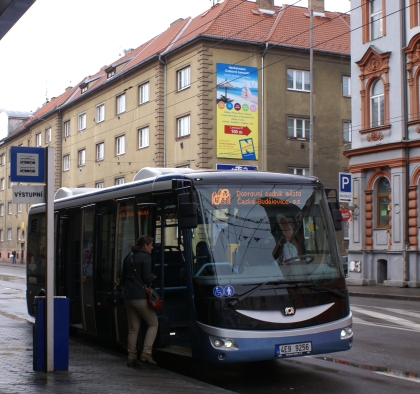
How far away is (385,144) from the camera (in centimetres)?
2817

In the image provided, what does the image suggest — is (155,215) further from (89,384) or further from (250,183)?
(89,384)

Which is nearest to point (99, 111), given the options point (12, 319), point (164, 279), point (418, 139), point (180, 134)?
point (180, 134)

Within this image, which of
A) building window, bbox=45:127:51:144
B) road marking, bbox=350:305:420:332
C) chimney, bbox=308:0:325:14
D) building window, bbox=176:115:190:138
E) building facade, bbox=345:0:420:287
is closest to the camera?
road marking, bbox=350:305:420:332

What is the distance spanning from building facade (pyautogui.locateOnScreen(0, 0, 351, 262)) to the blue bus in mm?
26792

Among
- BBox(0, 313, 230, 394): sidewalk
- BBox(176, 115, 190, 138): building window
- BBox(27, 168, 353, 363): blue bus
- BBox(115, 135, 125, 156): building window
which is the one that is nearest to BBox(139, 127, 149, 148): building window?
BBox(115, 135, 125, 156): building window

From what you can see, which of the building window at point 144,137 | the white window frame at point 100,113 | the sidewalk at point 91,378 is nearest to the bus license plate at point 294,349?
the sidewalk at point 91,378

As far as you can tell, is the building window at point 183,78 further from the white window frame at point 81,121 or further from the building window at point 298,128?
the white window frame at point 81,121

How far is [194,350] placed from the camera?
8766 mm

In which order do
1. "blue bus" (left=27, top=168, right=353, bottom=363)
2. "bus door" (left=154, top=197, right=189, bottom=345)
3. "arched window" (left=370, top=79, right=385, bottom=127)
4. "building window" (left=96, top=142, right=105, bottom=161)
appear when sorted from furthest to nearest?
1. "building window" (left=96, top=142, right=105, bottom=161)
2. "arched window" (left=370, top=79, right=385, bottom=127)
3. "bus door" (left=154, top=197, right=189, bottom=345)
4. "blue bus" (left=27, top=168, right=353, bottom=363)

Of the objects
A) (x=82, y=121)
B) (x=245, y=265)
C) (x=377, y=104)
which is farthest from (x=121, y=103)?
(x=245, y=265)

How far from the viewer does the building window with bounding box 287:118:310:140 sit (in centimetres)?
4053

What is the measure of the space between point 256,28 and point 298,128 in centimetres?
604

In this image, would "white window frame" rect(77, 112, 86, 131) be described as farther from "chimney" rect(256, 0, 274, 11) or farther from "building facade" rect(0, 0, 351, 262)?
"chimney" rect(256, 0, 274, 11)

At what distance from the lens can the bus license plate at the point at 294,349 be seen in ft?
27.9
